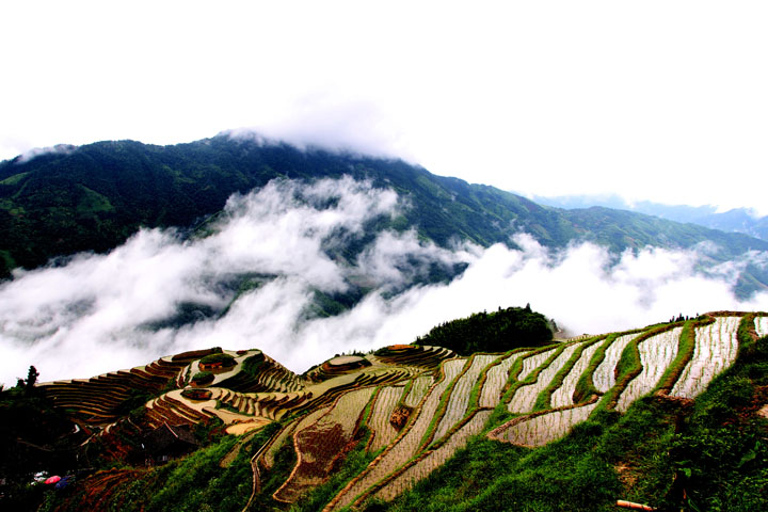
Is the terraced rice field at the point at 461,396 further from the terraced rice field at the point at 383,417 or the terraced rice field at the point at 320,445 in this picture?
the terraced rice field at the point at 320,445

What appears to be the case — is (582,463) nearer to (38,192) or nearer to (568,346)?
(568,346)

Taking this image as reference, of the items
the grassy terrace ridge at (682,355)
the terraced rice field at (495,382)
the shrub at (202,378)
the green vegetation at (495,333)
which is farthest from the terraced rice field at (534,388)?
the shrub at (202,378)

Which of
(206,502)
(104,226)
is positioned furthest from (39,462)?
(104,226)

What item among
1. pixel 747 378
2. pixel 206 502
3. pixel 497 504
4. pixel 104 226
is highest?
pixel 104 226

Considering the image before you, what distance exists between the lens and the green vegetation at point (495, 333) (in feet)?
222

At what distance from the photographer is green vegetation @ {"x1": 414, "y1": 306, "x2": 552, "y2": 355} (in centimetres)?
6775

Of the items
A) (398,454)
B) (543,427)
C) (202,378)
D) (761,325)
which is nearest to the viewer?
(543,427)

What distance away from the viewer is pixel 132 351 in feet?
540

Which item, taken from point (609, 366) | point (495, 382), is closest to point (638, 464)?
point (609, 366)

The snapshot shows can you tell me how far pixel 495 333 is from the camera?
233 feet

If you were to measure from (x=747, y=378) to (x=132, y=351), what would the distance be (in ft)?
685

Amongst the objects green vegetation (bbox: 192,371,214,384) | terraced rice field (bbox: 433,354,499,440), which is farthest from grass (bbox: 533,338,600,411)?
green vegetation (bbox: 192,371,214,384)

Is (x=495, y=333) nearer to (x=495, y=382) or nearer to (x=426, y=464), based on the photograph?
(x=495, y=382)

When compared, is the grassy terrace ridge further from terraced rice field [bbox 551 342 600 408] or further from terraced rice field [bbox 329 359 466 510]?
terraced rice field [bbox 329 359 466 510]
